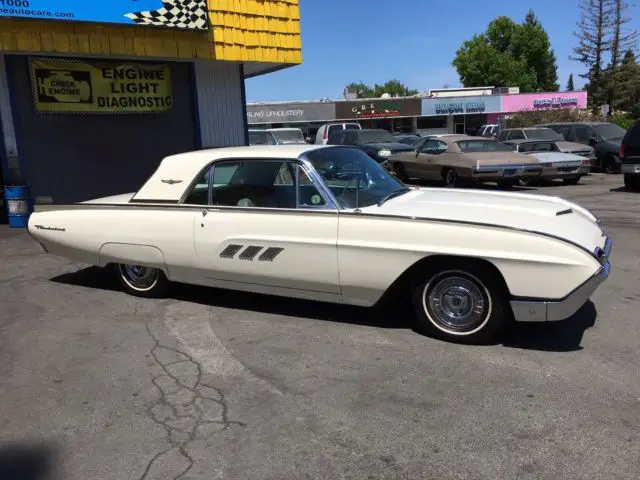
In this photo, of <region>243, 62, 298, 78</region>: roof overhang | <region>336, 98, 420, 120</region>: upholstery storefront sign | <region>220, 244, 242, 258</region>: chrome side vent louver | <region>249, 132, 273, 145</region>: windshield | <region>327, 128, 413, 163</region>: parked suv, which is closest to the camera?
<region>220, 244, 242, 258</region>: chrome side vent louver

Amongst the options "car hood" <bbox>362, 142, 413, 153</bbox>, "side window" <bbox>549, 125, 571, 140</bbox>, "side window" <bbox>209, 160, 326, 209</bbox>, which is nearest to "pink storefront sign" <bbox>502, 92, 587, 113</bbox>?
"side window" <bbox>549, 125, 571, 140</bbox>

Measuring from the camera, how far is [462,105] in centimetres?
4859

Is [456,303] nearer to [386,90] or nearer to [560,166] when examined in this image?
[560,166]

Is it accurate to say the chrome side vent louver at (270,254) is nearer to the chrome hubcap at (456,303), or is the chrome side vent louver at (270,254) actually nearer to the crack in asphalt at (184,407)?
the crack in asphalt at (184,407)

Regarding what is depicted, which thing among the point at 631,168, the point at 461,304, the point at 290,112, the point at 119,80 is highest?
the point at 119,80

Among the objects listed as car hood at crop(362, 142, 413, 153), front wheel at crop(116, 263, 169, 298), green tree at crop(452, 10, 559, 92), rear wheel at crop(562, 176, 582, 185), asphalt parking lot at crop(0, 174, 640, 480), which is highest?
green tree at crop(452, 10, 559, 92)

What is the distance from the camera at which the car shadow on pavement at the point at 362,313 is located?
426cm

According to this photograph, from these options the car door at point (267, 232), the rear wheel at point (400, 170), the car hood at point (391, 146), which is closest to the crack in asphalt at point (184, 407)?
the car door at point (267, 232)

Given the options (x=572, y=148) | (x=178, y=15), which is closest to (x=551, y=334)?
(x=178, y=15)

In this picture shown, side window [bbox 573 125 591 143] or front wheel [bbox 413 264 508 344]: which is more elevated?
side window [bbox 573 125 591 143]

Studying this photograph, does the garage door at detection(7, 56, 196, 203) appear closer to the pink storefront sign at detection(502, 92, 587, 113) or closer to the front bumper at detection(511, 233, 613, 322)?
the front bumper at detection(511, 233, 613, 322)

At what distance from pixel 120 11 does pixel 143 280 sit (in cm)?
563

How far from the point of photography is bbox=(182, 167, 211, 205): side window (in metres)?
5.07

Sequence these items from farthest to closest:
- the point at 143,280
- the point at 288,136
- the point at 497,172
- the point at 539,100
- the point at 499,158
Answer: the point at 539,100 → the point at 288,136 → the point at 499,158 → the point at 497,172 → the point at 143,280
